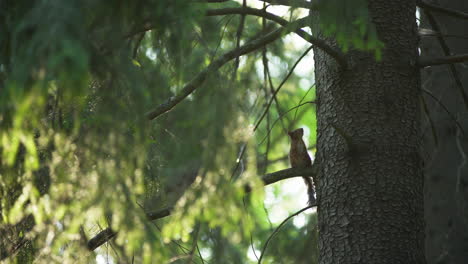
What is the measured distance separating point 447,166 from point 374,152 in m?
2.28

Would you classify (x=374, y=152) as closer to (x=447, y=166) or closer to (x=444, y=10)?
(x=444, y=10)

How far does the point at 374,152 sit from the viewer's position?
2.93m

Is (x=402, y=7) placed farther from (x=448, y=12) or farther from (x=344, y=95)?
(x=344, y=95)

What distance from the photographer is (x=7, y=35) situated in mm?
2068

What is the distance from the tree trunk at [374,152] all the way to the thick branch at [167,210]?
0.11m

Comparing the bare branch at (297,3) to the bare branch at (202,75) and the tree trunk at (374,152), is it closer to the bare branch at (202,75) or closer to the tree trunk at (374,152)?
the bare branch at (202,75)

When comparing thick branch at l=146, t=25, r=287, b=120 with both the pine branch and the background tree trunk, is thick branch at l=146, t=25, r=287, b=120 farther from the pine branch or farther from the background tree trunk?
the background tree trunk

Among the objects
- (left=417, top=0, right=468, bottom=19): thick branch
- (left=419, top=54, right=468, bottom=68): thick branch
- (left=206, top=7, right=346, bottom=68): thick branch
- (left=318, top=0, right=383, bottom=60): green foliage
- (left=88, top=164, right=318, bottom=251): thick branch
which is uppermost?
(left=417, top=0, right=468, bottom=19): thick branch

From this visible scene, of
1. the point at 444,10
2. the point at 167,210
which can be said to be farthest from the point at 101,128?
the point at 444,10

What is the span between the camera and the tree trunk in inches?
111

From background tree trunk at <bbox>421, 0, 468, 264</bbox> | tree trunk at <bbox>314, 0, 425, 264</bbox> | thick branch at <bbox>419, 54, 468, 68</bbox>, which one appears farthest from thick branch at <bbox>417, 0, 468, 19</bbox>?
background tree trunk at <bbox>421, 0, 468, 264</bbox>

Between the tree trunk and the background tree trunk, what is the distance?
66.8 inches

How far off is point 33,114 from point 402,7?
2260 millimetres

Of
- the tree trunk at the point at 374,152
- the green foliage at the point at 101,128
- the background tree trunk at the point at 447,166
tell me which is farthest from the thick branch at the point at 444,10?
the green foliage at the point at 101,128
